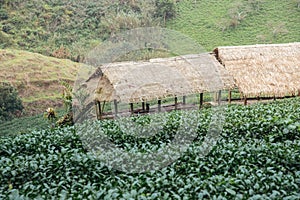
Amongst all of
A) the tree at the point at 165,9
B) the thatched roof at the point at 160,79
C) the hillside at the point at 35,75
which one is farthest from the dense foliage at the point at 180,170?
the tree at the point at 165,9

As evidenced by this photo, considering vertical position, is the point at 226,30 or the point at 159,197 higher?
the point at 226,30

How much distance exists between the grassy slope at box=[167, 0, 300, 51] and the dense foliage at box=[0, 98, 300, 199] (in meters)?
14.2

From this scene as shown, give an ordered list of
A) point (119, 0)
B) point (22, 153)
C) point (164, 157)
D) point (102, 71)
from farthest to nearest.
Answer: point (119, 0)
point (102, 71)
point (22, 153)
point (164, 157)

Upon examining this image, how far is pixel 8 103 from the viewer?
539 inches

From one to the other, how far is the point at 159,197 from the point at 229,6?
21.7 meters

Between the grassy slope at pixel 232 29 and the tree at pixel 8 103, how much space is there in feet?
35.5

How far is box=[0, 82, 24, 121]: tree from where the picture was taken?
13.5m

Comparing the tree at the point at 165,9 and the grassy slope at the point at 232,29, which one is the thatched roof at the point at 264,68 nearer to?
the grassy slope at the point at 232,29

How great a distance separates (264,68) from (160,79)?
141 inches

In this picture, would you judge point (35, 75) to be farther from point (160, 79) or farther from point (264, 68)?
point (264, 68)

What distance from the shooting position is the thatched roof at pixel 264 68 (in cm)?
1008

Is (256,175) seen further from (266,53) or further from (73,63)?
(73,63)

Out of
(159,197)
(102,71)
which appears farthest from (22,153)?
(102,71)

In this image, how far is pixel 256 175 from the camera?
3.43 metres
